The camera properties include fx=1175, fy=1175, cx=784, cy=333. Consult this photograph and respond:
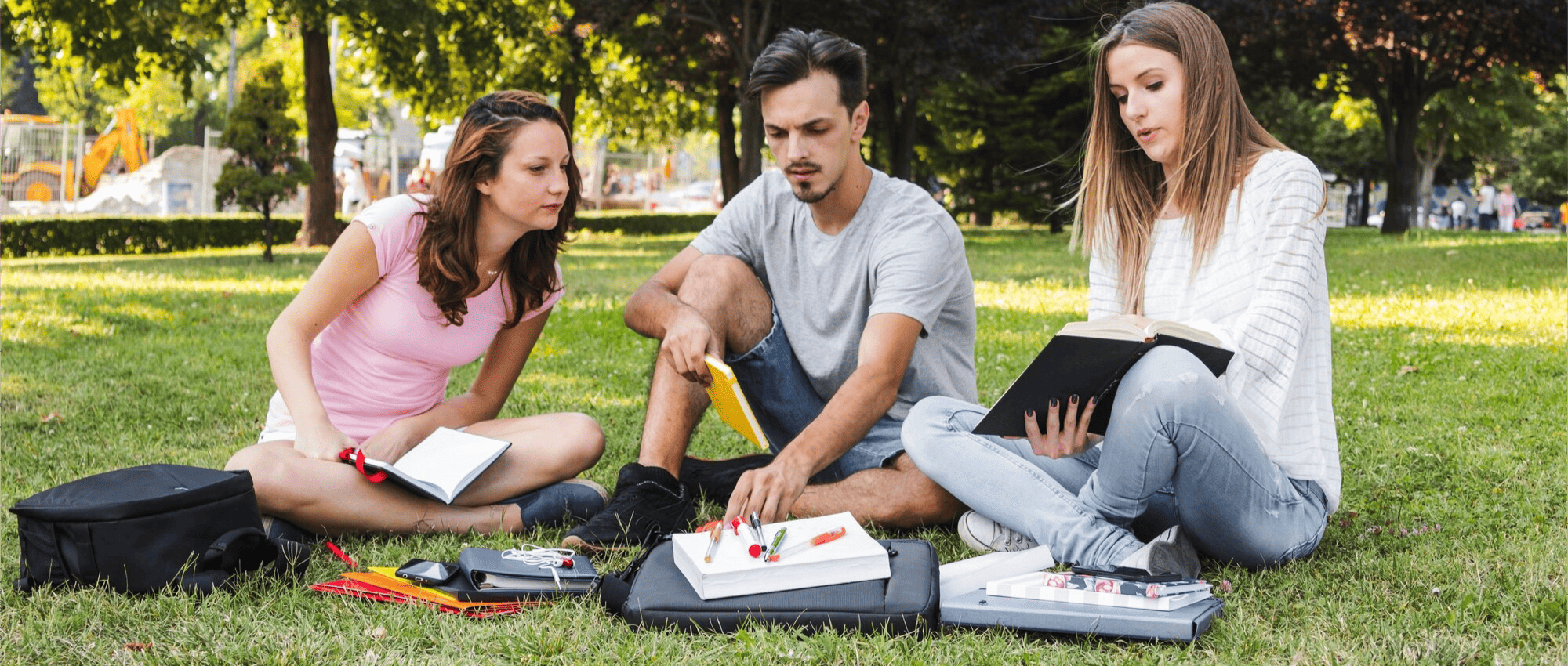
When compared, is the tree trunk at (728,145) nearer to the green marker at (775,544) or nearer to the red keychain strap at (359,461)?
the red keychain strap at (359,461)

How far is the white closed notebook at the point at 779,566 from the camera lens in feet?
8.69

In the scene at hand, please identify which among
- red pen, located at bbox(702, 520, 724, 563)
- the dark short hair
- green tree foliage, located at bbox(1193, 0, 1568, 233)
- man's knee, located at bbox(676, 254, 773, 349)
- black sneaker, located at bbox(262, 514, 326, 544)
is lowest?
black sneaker, located at bbox(262, 514, 326, 544)

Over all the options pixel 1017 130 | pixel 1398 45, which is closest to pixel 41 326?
pixel 1398 45

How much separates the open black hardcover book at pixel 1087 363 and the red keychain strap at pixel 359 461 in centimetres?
166

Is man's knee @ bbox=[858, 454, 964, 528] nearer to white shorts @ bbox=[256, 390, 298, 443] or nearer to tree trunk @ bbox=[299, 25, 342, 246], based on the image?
white shorts @ bbox=[256, 390, 298, 443]

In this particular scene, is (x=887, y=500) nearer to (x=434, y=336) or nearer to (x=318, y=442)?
(x=434, y=336)

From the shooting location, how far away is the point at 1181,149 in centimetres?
305

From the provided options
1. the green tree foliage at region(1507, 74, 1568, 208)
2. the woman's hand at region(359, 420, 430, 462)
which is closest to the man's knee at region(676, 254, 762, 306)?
the woman's hand at region(359, 420, 430, 462)

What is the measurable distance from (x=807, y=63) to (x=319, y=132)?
1631cm

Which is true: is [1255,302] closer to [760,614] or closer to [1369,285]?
[760,614]

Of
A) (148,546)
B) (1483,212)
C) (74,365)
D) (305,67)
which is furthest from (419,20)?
(1483,212)

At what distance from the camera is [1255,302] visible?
2801 millimetres

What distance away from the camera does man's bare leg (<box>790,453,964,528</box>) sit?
355 cm

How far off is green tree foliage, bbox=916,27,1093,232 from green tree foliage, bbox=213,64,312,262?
1260cm
